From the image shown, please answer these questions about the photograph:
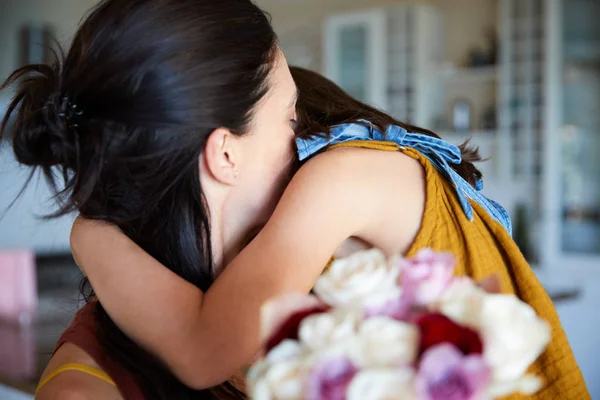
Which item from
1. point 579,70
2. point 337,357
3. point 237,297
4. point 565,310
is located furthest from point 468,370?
point 579,70

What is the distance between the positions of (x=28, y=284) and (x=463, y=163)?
3.40 meters

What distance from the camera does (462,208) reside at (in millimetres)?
925

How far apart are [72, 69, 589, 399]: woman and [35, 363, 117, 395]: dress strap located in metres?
0.08

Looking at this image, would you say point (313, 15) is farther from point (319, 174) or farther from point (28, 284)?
point (319, 174)

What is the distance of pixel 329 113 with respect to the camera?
1.02m

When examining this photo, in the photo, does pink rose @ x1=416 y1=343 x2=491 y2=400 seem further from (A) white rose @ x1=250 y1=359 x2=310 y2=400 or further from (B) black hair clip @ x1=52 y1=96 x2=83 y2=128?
(B) black hair clip @ x1=52 y1=96 x2=83 y2=128

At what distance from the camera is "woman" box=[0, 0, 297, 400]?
2.52 feet

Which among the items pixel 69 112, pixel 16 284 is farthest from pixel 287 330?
pixel 16 284

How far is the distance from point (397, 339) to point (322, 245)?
358 millimetres

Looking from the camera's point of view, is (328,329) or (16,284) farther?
(16,284)

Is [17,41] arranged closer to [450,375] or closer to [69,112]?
[69,112]

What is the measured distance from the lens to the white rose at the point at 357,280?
0.43 m

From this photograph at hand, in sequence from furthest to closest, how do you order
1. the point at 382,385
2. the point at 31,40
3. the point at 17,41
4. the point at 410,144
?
the point at 17,41, the point at 31,40, the point at 410,144, the point at 382,385

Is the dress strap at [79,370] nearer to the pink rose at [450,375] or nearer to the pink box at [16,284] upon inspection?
the pink rose at [450,375]
